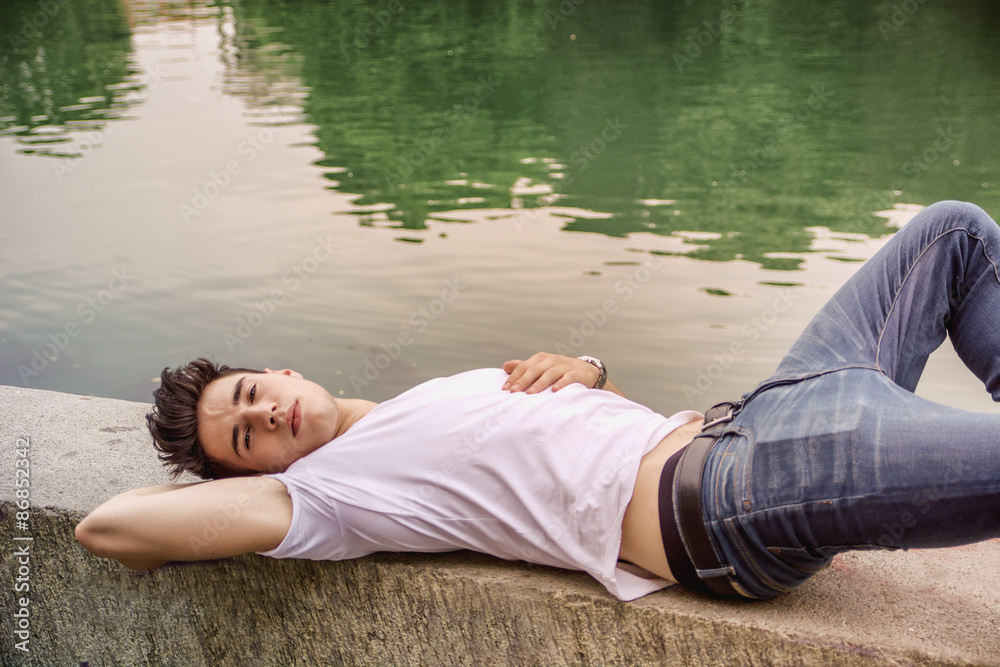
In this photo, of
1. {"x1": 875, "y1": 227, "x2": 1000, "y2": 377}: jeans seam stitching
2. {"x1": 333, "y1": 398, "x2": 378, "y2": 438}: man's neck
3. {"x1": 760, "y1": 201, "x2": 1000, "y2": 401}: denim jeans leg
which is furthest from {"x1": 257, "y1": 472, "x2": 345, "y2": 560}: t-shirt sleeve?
{"x1": 875, "y1": 227, "x2": 1000, "y2": 377}: jeans seam stitching

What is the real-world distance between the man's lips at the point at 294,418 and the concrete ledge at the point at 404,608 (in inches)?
17.4

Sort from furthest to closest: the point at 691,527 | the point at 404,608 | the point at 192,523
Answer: the point at 404,608 < the point at 192,523 < the point at 691,527

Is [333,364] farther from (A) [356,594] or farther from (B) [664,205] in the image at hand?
(B) [664,205]

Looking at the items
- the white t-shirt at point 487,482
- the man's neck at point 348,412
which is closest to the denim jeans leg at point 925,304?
the white t-shirt at point 487,482

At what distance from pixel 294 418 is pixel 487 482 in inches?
→ 26.6

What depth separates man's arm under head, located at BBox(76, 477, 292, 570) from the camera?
2.21 metres

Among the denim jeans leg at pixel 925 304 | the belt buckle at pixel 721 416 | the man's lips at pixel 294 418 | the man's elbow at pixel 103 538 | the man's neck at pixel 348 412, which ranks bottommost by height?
the man's elbow at pixel 103 538

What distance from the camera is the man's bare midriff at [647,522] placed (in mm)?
2166

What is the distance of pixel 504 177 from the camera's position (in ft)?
35.3

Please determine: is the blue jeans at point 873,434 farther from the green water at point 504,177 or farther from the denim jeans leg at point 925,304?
the green water at point 504,177

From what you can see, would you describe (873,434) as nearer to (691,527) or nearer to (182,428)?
(691,527)

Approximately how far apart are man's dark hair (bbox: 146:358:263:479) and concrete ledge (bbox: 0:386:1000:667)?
0.33 meters

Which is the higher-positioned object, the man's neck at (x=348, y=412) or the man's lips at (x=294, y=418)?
the man's lips at (x=294, y=418)

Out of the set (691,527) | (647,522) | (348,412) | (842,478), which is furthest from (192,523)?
(842,478)
